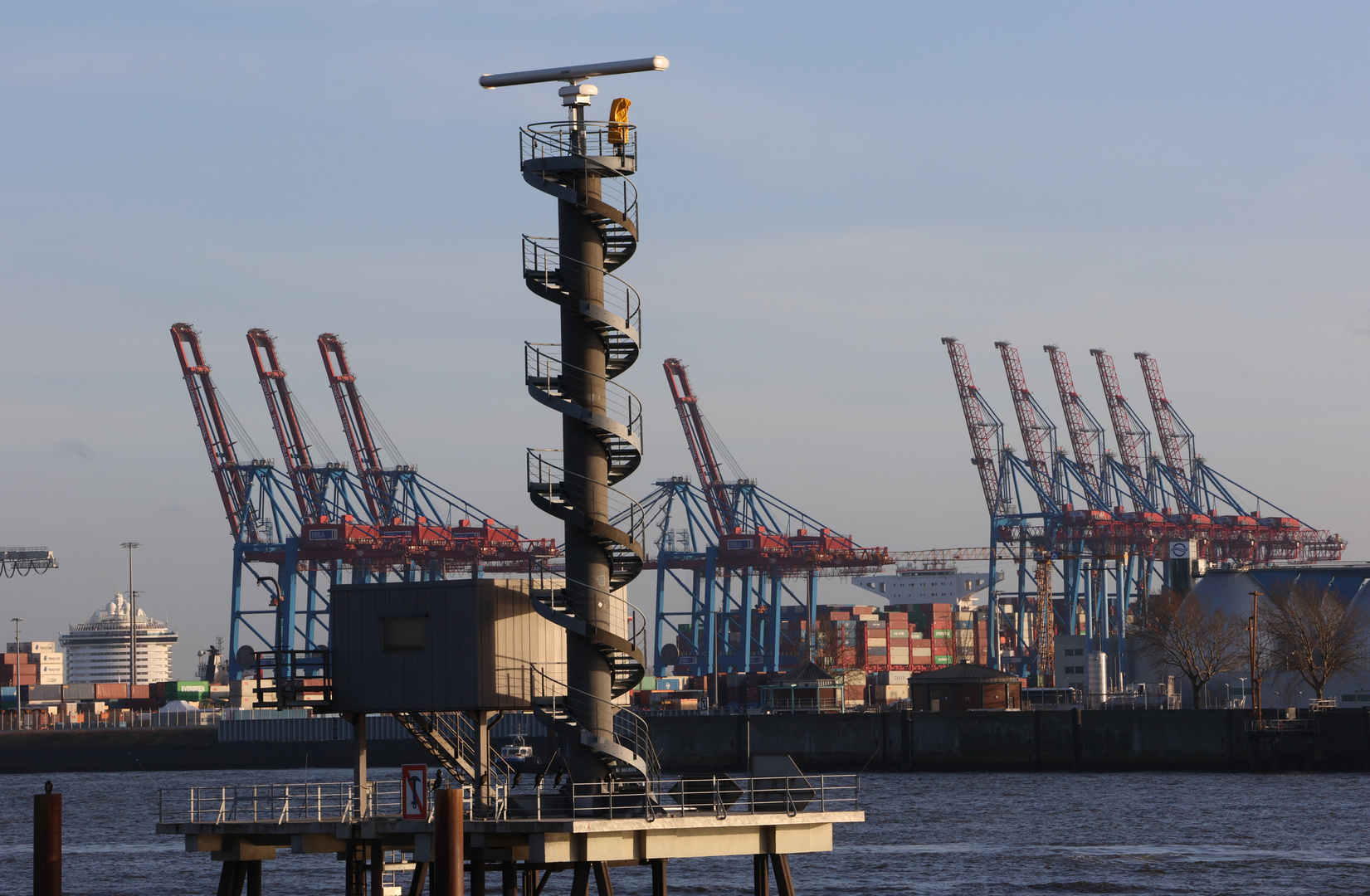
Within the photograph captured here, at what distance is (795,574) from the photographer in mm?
195750

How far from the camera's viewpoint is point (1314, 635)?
5310 inches

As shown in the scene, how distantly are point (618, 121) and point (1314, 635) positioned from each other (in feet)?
369

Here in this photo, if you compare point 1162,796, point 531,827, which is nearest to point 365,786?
point 531,827

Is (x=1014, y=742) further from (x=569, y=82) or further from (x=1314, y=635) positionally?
(x=569, y=82)

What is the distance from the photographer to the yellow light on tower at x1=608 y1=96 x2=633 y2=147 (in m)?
34.8

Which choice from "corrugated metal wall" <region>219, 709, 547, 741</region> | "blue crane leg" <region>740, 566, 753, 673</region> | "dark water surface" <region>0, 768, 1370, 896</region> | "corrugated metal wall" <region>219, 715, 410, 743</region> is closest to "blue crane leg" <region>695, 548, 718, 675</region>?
"blue crane leg" <region>740, 566, 753, 673</region>

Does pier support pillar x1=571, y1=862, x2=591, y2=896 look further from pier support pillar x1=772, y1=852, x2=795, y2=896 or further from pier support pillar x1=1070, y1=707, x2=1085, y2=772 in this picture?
pier support pillar x1=1070, y1=707, x2=1085, y2=772

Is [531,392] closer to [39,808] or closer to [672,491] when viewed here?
[39,808]

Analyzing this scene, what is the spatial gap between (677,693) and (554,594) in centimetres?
14696

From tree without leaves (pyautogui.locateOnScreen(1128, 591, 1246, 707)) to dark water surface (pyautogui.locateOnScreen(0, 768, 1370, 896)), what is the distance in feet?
112

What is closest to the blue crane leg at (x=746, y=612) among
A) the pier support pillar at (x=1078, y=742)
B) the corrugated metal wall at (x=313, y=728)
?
the corrugated metal wall at (x=313, y=728)

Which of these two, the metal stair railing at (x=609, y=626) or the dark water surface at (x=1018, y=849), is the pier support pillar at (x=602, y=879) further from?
the dark water surface at (x=1018, y=849)

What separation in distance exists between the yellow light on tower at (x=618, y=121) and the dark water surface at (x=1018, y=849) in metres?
28.1

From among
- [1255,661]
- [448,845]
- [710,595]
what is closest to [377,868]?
[448,845]
